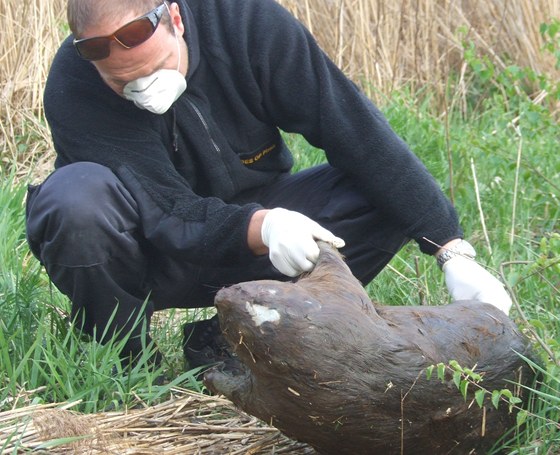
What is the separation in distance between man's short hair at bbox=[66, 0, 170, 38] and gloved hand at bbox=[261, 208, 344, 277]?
784 millimetres

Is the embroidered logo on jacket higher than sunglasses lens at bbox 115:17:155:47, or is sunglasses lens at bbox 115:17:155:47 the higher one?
sunglasses lens at bbox 115:17:155:47

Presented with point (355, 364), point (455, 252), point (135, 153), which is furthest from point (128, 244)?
point (355, 364)

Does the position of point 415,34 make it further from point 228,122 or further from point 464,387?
point 464,387

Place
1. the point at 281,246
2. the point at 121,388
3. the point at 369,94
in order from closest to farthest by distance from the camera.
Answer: the point at 281,246
the point at 121,388
the point at 369,94

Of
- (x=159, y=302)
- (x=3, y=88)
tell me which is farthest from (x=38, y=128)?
(x=159, y=302)

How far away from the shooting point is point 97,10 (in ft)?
9.52

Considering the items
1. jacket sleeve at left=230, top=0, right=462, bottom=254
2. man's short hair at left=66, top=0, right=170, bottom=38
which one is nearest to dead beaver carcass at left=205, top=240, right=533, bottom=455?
jacket sleeve at left=230, top=0, right=462, bottom=254

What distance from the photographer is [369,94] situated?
231 inches

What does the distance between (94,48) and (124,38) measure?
0.32 feet

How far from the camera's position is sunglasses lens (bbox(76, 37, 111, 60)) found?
2885 mm

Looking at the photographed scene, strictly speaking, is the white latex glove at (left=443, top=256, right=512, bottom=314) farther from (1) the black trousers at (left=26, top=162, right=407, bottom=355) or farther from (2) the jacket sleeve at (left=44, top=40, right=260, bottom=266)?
(2) the jacket sleeve at (left=44, top=40, right=260, bottom=266)

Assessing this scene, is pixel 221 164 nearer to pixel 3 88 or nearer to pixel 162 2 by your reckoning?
pixel 162 2

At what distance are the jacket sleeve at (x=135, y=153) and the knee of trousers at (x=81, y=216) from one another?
60mm

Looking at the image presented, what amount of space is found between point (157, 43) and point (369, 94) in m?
3.01
